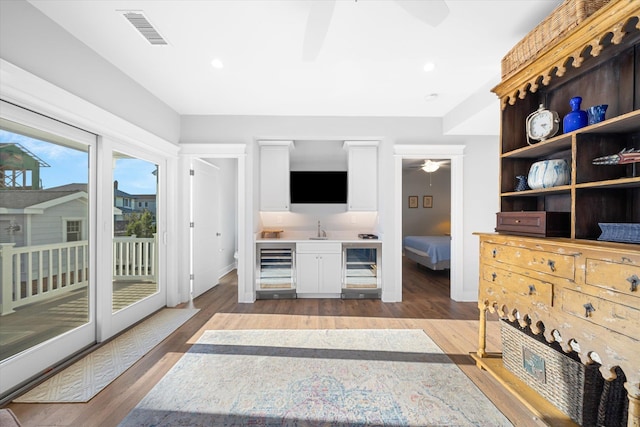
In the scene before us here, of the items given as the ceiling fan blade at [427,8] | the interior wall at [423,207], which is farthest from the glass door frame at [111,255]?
the interior wall at [423,207]

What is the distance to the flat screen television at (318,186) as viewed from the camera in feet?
15.9

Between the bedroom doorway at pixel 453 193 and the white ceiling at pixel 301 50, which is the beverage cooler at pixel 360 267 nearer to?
the bedroom doorway at pixel 453 193

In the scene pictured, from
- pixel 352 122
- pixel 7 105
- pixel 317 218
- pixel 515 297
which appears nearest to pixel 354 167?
pixel 352 122

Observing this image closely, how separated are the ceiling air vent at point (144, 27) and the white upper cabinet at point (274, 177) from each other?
211 centimetres

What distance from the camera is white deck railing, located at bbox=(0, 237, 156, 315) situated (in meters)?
2.01

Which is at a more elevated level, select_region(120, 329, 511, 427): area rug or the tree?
the tree

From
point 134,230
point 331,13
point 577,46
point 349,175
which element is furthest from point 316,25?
point 134,230

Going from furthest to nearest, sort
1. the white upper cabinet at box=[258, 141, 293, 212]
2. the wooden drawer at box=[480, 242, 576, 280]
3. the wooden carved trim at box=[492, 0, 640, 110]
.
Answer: the white upper cabinet at box=[258, 141, 293, 212]
the wooden drawer at box=[480, 242, 576, 280]
the wooden carved trim at box=[492, 0, 640, 110]

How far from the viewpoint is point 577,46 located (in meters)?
1.59

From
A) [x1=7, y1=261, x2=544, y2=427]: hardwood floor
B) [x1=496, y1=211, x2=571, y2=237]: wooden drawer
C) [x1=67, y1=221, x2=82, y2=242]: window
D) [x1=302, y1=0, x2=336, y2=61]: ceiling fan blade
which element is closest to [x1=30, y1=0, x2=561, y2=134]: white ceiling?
[x1=302, y1=0, x2=336, y2=61]: ceiling fan blade

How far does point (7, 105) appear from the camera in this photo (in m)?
1.92

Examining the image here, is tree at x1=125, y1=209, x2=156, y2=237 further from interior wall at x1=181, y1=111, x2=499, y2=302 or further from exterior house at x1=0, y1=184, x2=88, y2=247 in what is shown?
interior wall at x1=181, y1=111, x2=499, y2=302

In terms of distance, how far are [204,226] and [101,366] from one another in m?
2.41

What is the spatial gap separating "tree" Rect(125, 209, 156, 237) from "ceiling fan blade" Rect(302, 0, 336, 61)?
8.52 feet
